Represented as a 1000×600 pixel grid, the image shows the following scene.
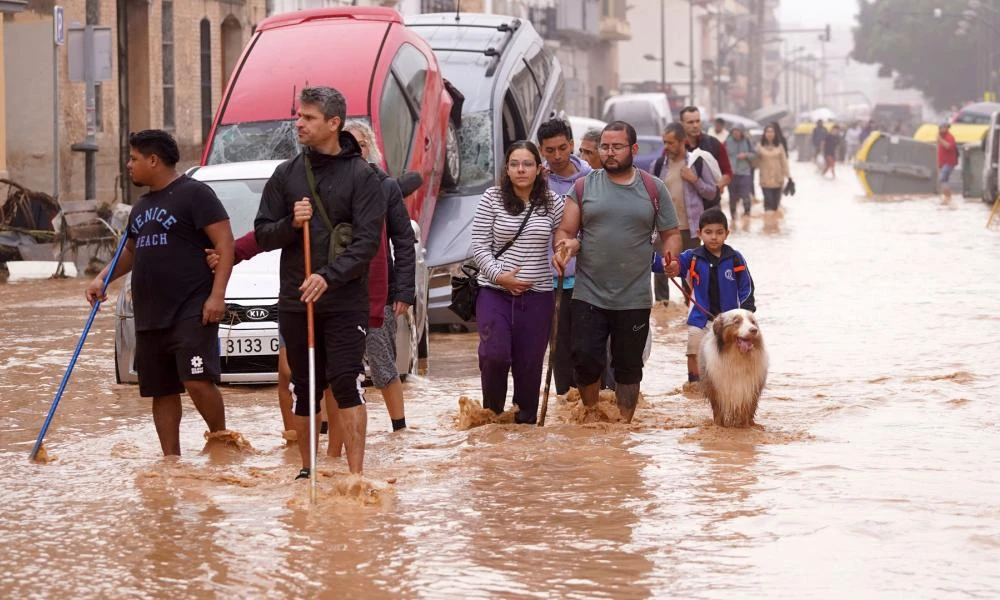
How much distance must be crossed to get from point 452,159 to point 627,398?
306 inches

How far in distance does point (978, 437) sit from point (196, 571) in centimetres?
468

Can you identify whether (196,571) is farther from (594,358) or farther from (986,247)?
(986,247)

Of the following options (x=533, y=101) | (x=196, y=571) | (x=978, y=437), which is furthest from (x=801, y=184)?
(x=196, y=571)

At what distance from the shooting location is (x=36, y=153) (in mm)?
27625

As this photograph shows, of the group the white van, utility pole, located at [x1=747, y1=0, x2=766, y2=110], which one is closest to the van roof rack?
the white van

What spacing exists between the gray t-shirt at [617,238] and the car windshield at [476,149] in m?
7.47

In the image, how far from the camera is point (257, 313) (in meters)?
11.6

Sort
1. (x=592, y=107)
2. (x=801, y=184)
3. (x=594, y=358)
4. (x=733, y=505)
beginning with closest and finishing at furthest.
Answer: (x=733, y=505), (x=594, y=358), (x=801, y=184), (x=592, y=107)

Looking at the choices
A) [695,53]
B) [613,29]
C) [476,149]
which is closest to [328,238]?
[476,149]

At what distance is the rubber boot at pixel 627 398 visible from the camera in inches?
391

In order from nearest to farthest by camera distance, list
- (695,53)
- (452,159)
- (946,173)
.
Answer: (452,159)
(946,173)
(695,53)

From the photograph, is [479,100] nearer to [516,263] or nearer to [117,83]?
[516,263]

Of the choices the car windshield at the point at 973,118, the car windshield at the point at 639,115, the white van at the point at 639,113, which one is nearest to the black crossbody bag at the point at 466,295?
the white van at the point at 639,113

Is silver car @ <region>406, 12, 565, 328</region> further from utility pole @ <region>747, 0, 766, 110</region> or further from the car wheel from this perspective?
utility pole @ <region>747, 0, 766, 110</region>
